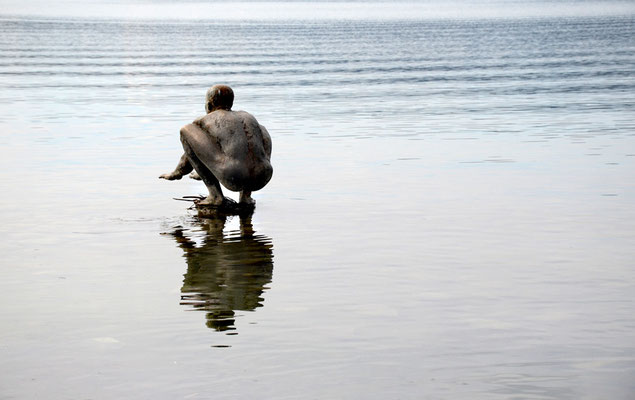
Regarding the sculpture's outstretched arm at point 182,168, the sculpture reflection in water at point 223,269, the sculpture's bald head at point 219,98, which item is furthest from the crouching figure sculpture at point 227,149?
the sculpture reflection in water at point 223,269

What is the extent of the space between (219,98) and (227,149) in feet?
2.11

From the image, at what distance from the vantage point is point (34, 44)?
66.8 m

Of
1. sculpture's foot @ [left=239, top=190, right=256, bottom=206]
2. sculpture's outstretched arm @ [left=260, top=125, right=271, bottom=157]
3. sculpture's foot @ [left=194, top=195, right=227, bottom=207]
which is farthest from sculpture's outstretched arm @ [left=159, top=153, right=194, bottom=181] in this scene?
sculpture's outstretched arm @ [left=260, top=125, right=271, bottom=157]

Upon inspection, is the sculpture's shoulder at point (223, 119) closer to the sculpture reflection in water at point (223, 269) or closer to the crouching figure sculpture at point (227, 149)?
the crouching figure sculpture at point (227, 149)

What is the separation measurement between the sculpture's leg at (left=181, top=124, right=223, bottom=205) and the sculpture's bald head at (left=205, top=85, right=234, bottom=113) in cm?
33

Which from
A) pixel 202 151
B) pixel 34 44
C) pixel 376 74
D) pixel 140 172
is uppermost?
pixel 202 151

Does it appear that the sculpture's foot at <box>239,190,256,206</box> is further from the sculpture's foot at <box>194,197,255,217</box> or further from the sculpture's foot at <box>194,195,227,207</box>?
the sculpture's foot at <box>194,195,227,207</box>

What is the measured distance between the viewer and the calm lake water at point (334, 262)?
747cm

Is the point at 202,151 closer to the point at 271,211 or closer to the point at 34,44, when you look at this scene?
the point at 271,211

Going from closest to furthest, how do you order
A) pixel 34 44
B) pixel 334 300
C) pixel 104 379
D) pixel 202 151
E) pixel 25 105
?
pixel 104 379, pixel 334 300, pixel 202 151, pixel 25 105, pixel 34 44

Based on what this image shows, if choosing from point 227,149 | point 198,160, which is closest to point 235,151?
point 227,149

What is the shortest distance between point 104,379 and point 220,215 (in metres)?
6.26

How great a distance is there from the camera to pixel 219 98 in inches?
537

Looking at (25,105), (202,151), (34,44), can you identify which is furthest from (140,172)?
(34,44)
